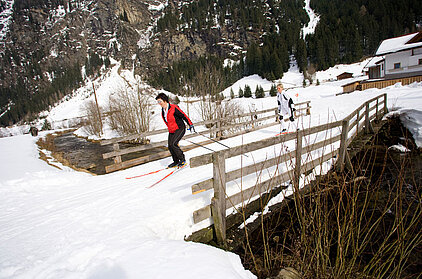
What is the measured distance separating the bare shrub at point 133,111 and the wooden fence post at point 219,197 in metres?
16.5

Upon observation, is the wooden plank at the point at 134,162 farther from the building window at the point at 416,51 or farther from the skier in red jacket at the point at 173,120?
the building window at the point at 416,51

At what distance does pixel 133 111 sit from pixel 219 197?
18012 mm

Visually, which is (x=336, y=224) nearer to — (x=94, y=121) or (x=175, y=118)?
(x=175, y=118)

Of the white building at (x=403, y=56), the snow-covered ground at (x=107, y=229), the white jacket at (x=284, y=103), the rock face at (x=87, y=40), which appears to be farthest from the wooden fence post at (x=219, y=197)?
the rock face at (x=87, y=40)

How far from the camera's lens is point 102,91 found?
87438 mm

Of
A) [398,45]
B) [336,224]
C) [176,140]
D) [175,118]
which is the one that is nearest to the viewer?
[336,224]

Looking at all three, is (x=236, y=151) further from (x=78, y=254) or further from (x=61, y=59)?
(x=61, y=59)

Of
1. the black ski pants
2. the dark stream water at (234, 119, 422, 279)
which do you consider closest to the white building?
the dark stream water at (234, 119, 422, 279)

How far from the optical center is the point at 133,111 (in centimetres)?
1934

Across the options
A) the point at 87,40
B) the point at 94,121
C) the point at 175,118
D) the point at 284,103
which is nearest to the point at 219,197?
the point at 175,118

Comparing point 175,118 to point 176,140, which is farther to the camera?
point 176,140

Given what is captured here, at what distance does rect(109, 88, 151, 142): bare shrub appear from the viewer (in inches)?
736

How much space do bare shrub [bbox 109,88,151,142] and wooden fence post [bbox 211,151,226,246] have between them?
16.5 meters

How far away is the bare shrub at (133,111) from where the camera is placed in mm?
18703
